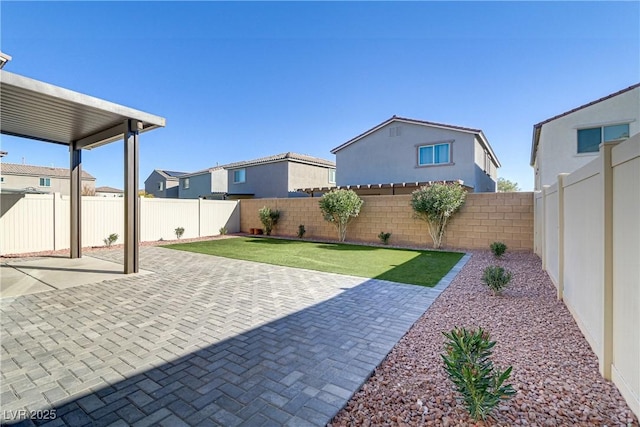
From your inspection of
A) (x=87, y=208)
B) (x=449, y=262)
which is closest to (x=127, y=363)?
(x=449, y=262)

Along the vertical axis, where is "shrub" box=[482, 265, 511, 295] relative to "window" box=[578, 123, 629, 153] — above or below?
below

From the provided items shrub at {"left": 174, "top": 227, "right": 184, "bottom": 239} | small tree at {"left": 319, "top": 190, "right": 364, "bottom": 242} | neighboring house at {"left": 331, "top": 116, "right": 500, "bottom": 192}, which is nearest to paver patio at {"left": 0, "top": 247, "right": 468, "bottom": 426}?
small tree at {"left": 319, "top": 190, "right": 364, "bottom": 242}

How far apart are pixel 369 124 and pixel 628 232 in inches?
726

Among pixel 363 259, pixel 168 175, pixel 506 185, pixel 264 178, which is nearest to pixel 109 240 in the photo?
pixel 363 259

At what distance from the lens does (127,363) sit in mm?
3154

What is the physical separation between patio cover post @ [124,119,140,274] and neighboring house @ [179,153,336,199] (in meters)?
16.5

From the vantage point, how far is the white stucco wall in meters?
16.3

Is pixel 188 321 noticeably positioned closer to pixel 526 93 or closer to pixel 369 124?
pixel 526 93

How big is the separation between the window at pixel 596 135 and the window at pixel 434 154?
5782mm

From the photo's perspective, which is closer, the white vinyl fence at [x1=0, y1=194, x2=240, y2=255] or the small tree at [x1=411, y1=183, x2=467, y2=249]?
the white vinyl fence at [x1=0, y1=194, x2=240, y2=255]

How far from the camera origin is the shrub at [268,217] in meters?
17.3

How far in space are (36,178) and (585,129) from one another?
49.9m

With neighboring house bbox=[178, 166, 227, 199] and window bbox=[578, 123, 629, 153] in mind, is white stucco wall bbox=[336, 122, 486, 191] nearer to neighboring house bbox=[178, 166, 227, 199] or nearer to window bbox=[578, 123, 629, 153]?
window bbox=[578, 123, 629, 153]

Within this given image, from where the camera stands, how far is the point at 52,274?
23.5ft
